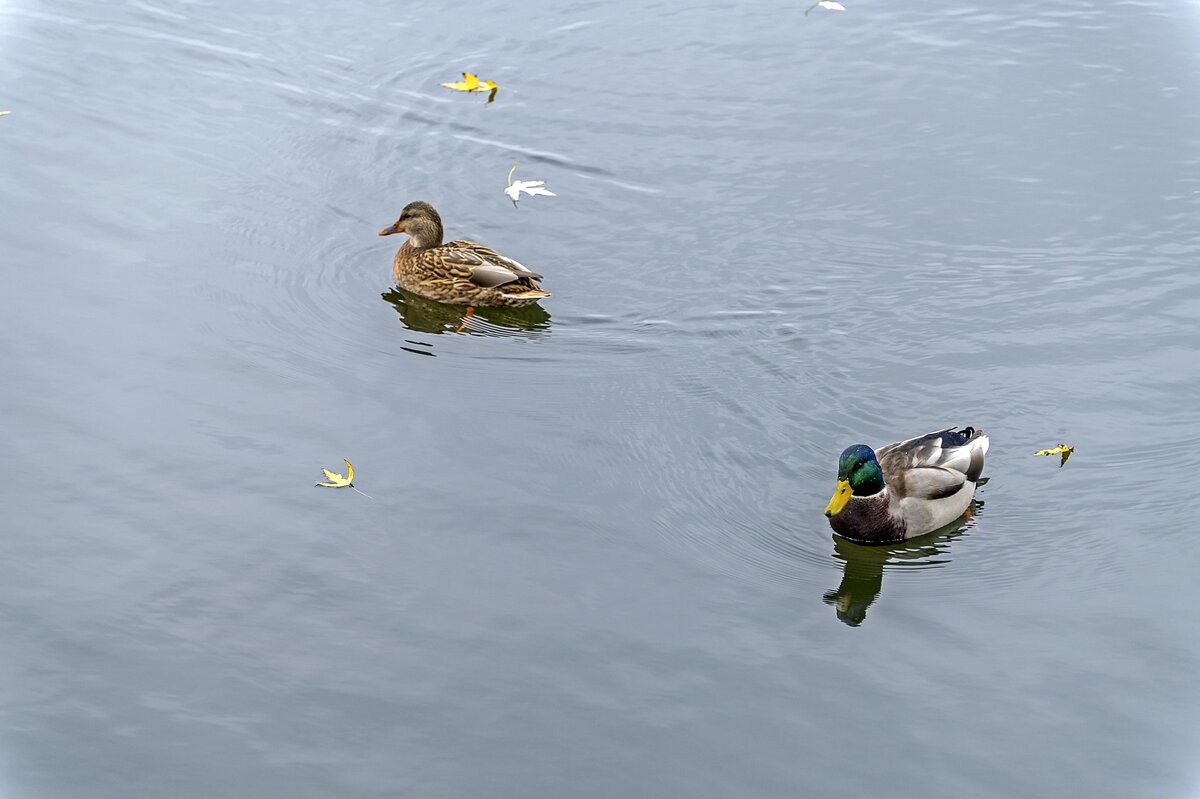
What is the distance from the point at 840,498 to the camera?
8320mm

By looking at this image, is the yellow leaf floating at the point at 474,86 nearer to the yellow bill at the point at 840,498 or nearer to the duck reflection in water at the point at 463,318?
the duck reflection in water at the point at 463,318

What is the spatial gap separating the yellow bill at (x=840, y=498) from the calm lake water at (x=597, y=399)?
247mm

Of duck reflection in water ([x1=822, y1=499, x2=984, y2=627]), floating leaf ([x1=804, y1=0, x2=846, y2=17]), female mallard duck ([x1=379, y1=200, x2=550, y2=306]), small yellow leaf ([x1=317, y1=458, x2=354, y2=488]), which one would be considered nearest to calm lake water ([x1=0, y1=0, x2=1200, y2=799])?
duck reflection in water ([x1=822, y1=499, x2=984, y2=627])

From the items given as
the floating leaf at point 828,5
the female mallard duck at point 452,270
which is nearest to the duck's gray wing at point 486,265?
the female mallard duck at point 452,270

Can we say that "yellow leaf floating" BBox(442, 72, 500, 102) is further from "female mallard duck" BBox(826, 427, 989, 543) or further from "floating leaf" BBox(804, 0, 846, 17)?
"female mallard duck" BBox(826, 427, 989, 543)

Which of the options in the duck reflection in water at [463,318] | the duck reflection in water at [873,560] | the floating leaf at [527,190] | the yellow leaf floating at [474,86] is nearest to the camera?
the duck reflection in water at [873,560]

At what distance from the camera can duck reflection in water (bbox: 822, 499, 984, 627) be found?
7.91m

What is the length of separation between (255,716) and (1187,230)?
8920 mm

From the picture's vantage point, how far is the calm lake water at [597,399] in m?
6.84

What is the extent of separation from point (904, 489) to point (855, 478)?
386mm

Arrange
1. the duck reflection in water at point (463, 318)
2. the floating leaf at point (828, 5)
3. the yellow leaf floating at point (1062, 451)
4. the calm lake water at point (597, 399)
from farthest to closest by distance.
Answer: the floating leaf at point (828, 5) → the duck reflection in water at point (463, 318) → the yellow leaf floating at point (1062, 451) → the calm lake water at point (597, 399)

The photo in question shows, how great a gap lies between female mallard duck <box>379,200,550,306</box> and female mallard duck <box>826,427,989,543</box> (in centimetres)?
319

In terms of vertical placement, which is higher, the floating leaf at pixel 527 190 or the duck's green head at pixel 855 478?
the floating leaf at pixel 527 190

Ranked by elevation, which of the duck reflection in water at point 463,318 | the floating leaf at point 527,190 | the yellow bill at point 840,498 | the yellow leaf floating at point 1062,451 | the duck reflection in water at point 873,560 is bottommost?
the duck reflection in water at point 873,560
